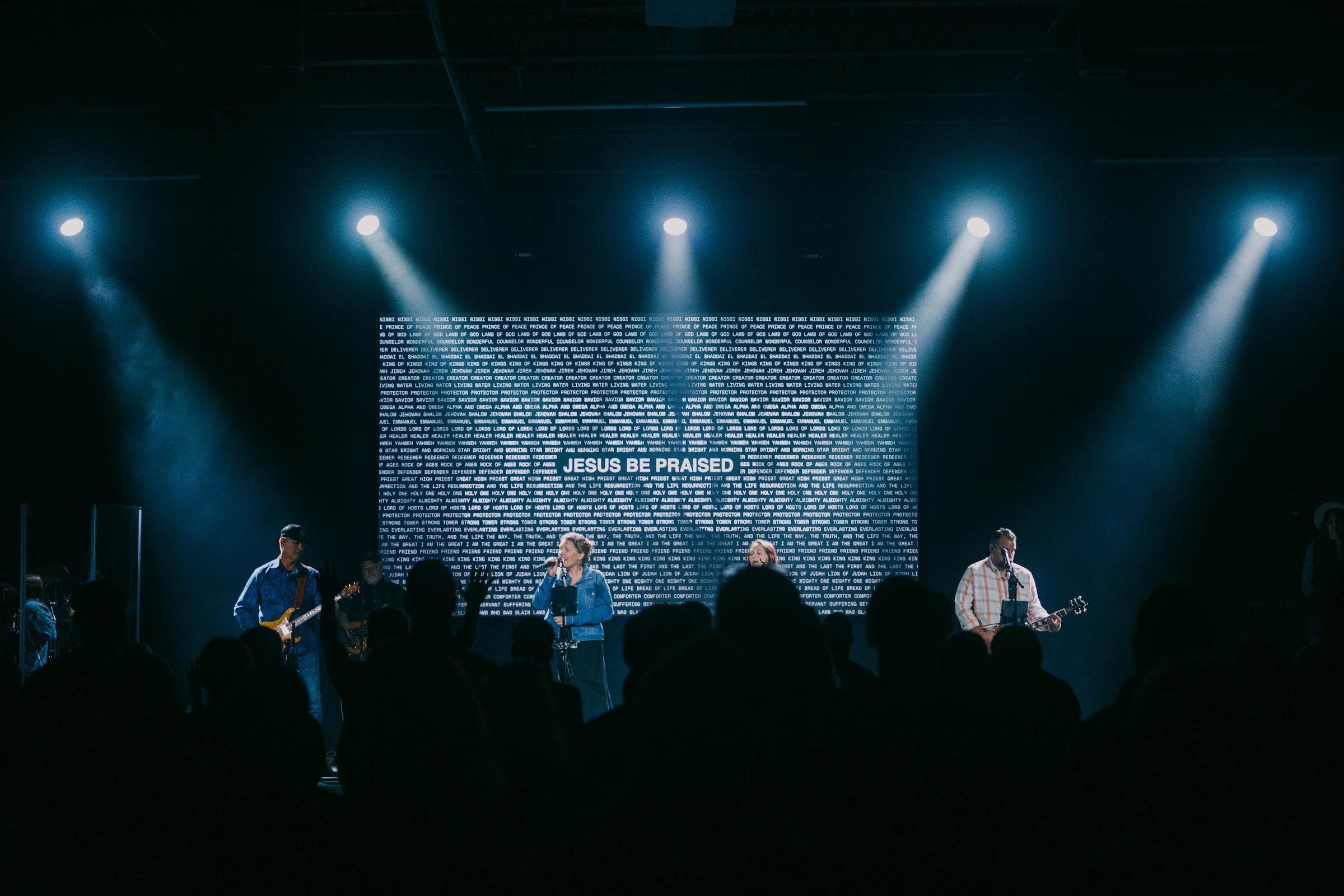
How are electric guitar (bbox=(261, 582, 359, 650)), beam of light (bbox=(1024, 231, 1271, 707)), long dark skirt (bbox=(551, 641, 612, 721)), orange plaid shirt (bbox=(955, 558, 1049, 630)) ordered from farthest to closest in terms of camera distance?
beam of light (bbox=(1024, 231, 1271, 707))
orange plaid shirt (bbox=(955, 558, 1049, 630))
long dark skirt (bbox=(551, 641, 612, 721))
electric guitar (bbox=(261, 582, 359, 650))

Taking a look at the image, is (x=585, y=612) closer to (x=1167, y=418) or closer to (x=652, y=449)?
(x=652, y=449)

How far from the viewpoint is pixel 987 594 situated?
26.5 ft

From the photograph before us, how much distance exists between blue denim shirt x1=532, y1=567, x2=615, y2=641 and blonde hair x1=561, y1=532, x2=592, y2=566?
6.0 inches

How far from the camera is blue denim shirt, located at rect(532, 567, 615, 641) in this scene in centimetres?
763

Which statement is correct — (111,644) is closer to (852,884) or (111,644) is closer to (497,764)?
(497,764)

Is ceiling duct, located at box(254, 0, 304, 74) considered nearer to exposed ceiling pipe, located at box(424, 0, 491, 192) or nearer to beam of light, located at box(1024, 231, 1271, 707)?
exposed ceiling pipe, located at box(424, 0, 491, 192)

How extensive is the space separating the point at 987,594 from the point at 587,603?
331 centimetres

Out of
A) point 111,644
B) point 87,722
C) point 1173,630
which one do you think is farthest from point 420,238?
point 1173,630

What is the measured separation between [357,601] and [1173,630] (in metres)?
6.73

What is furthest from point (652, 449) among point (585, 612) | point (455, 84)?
point (455, 84)

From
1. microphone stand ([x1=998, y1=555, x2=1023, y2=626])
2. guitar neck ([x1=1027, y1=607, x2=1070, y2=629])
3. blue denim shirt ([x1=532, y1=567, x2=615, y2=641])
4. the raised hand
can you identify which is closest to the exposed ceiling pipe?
blue denim shirt ([x1=532, y1=567, x2=615, y2=641])

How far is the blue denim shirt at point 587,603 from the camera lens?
7.63 meters

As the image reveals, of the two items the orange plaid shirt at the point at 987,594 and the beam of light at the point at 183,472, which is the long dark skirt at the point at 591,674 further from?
the beam of light at the point at 183,472

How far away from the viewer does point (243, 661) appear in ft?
9.96
